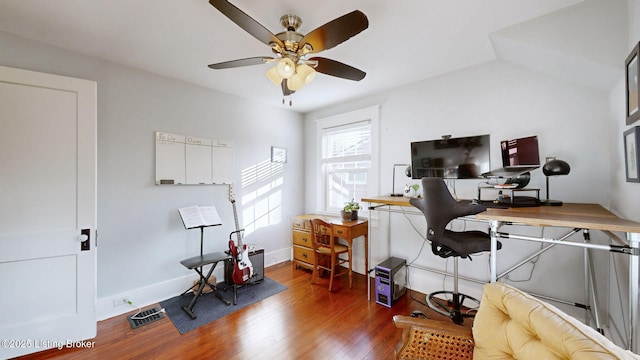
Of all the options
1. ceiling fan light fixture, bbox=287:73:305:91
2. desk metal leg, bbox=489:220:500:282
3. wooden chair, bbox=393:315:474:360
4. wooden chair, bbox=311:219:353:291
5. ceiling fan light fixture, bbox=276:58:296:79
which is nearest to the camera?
wooden chair, bbox=393:315:474:360

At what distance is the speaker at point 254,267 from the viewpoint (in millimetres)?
2932

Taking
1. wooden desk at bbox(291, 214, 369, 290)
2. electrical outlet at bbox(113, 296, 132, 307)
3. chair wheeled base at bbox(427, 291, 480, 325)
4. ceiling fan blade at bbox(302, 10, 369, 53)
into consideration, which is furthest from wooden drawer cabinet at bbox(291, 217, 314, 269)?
ceiling fan blade at bbox(302, 10, 369, 53)

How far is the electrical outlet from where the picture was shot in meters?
2.38

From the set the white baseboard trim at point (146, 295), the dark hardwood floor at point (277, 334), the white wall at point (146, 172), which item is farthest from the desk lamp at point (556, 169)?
the white baseboard trim at point (146, 295)

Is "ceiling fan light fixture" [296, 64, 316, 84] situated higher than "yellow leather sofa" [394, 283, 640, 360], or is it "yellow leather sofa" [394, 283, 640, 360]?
"ceiling fan light fixture" [296, 64, 316, 84]

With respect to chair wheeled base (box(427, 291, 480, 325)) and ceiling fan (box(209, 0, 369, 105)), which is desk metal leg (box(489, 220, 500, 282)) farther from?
ceiling fan (box(209, 0, 369, 105))

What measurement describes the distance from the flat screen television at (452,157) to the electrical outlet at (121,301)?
3.33m

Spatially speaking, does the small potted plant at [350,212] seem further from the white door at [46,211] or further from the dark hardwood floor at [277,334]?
the white door at [46,211]

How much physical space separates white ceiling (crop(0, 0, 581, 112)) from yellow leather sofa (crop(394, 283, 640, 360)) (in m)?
1.81

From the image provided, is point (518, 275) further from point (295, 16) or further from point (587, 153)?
point (295, 16)

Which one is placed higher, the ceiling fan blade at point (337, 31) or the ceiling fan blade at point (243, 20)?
the ceiling fan blade at point (243, 20)

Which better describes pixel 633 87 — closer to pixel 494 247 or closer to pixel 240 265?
pixel 494 247

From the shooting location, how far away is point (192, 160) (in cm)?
292

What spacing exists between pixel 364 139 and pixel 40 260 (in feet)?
11.6
